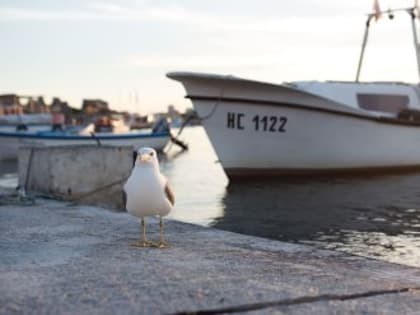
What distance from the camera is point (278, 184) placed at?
1958cm

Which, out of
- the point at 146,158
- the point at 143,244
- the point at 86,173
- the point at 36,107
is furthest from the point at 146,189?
the point at 36,107

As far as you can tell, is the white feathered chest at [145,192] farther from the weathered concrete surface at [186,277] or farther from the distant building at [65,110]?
the distant building at [65,110]

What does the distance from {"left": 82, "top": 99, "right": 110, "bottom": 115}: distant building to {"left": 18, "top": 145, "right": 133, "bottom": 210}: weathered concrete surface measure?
335 ft

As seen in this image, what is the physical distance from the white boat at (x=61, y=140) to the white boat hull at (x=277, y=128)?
563 inches

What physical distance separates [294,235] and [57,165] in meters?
4.23

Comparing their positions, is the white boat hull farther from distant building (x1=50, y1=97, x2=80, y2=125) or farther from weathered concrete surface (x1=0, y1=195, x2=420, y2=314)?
distant building (x1=50, y1=97, x2=80, y2=125)

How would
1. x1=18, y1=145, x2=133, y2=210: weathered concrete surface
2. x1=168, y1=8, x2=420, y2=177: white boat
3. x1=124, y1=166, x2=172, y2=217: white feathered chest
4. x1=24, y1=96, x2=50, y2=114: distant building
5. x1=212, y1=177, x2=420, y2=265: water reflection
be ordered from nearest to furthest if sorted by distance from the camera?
x1=124, y1=166, x2=172, y2=217: white feathered chest
x1=212, y1=177, x2=420, y2=265: water reflection
x1=18, y1=145, x2=133, y2=210: weathered concrete surface
x1=168, y1=8, x2=420, y2=177: white boat
x1=24, y1=96, x2=50, y2=114: distant building

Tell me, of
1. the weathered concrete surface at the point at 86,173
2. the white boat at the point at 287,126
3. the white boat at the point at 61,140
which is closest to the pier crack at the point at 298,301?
the weathered concrete surface at the point at 86,173

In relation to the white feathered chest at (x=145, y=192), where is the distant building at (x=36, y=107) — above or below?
above

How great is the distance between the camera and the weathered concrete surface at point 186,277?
4227 mm

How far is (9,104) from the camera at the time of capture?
102875 millimetres

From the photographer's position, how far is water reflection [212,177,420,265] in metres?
10.2

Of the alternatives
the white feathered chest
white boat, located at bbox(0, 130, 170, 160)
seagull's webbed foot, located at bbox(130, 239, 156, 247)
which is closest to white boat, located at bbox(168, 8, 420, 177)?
seagull's webbed foot, located at bbox(130, 239, 156, 247)

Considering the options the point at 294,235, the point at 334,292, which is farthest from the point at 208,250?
the point at 294,235
